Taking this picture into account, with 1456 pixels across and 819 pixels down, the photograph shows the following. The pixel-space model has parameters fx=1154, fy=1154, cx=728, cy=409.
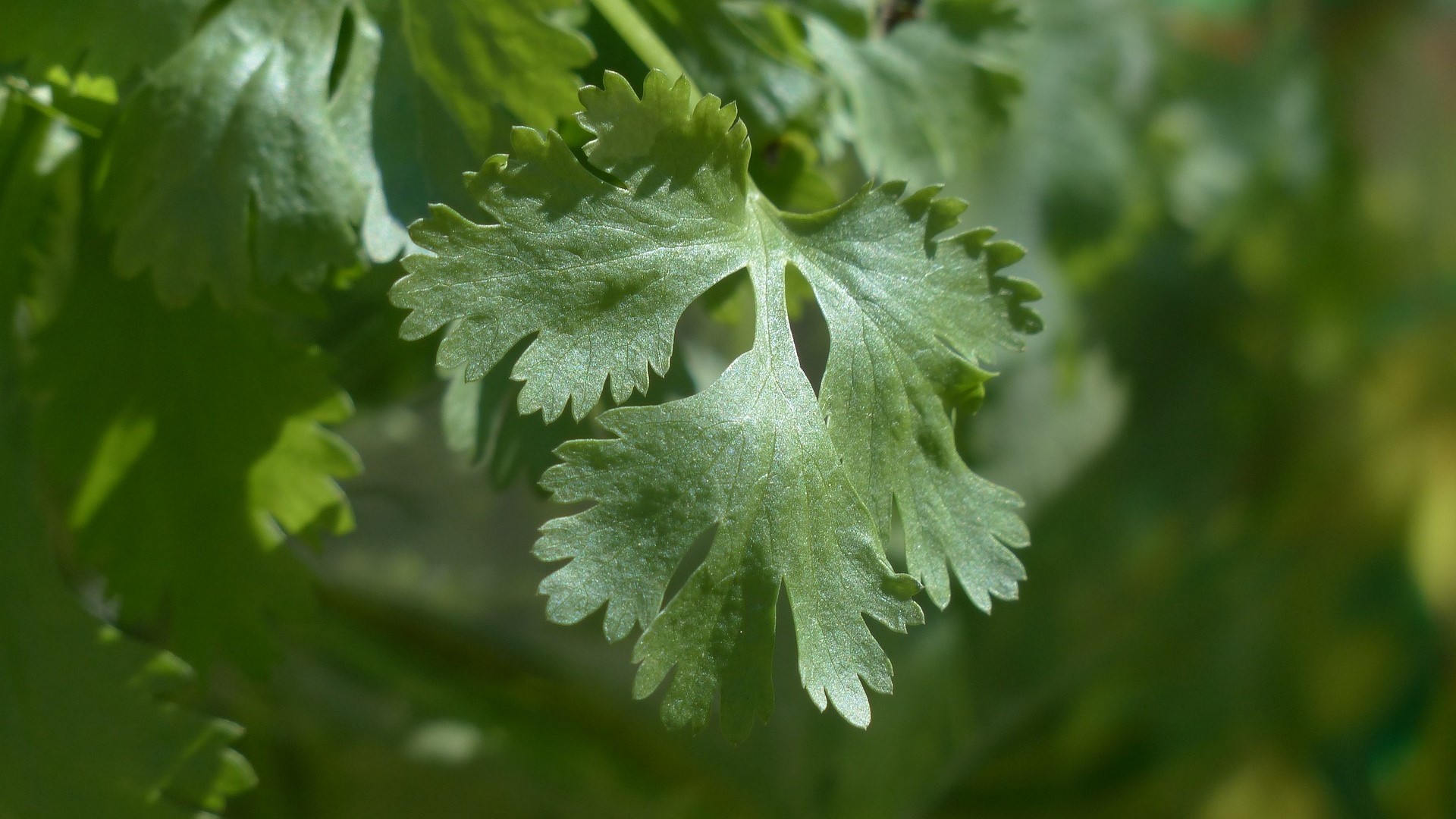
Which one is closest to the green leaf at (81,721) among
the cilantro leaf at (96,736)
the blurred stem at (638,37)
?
the cilantro leaf at (96,736)

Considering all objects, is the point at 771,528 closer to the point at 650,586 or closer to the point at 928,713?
the point at 650,586

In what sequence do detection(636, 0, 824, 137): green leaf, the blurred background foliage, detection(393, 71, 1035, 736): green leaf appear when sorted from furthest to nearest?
the blurred background foliage < detection(636, 0, 824, 137): green leaf < detection(393, 71, 1035, 736): green leaf

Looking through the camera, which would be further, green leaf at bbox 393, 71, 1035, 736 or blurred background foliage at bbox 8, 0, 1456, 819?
blurred background foliage at bbox 8, 0, 1456, 819

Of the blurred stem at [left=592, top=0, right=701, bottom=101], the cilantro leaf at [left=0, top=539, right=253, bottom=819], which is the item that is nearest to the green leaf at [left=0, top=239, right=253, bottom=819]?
the cilantro leaf at [left=0, top=539, right=253, bottom=819]

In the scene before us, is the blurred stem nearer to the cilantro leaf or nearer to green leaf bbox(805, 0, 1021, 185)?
green leaf bbox(805, 0, 1021, 185)

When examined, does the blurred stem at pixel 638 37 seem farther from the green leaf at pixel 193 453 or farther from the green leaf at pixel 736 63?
the green leaf at pixel 193 453

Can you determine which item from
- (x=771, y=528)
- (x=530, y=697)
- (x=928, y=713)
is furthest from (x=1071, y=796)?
(x=771, y=528)

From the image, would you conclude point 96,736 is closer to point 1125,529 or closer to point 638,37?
point 638,37
